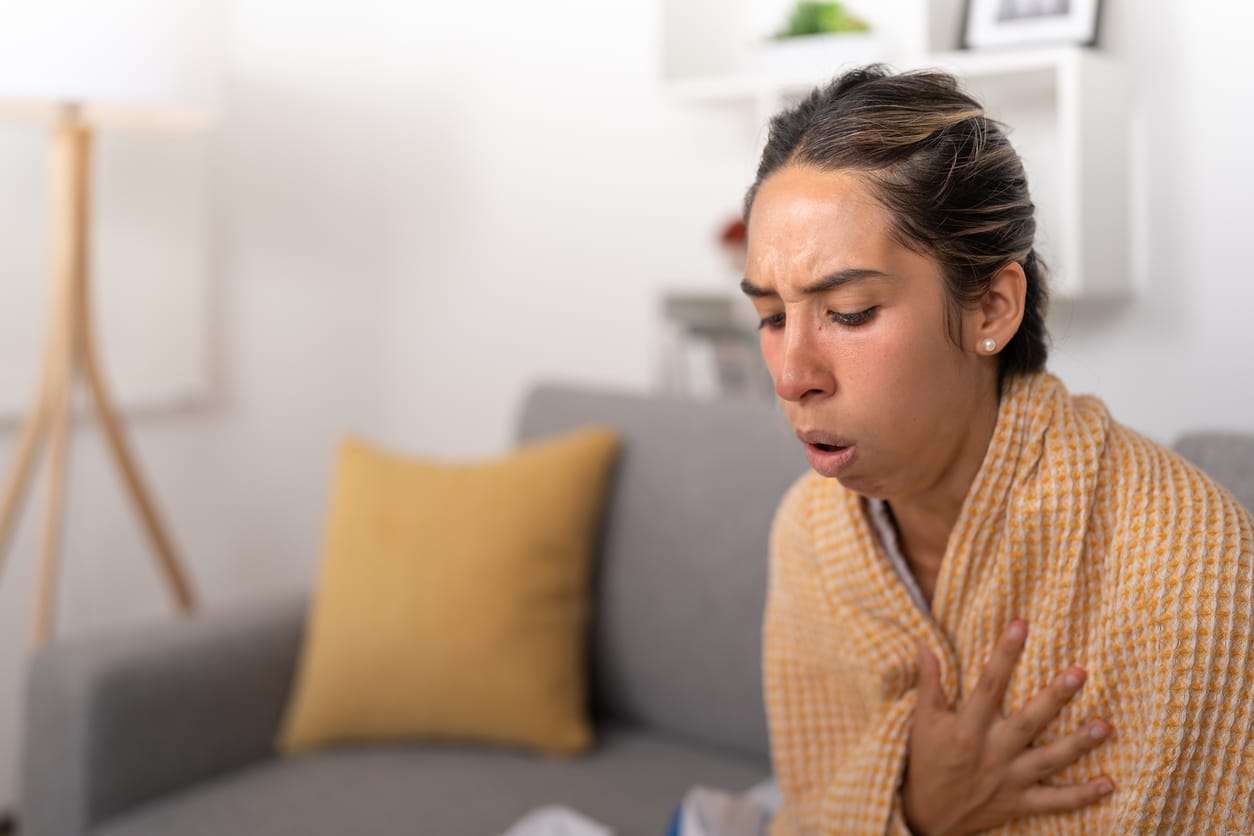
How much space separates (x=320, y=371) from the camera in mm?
3096

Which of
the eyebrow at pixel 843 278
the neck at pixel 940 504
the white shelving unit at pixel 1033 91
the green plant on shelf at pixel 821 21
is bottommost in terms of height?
the neck at pixel 940 504

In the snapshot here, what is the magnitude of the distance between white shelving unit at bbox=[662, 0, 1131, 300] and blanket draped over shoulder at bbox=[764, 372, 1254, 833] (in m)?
0.48

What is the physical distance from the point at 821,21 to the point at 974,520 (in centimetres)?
112

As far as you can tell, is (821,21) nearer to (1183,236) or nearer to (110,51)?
(1183,236)

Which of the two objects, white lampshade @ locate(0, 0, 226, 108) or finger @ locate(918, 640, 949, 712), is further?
white lampshade @ locate(0, 0, 226, 108)

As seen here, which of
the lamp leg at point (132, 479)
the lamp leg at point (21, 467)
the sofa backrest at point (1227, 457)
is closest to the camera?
the sofa backrest at point (1227, 457)

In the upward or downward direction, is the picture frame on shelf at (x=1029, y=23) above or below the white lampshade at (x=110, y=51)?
above

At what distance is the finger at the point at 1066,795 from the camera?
113 cm

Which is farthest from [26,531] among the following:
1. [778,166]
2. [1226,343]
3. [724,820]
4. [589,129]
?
[1226,343]

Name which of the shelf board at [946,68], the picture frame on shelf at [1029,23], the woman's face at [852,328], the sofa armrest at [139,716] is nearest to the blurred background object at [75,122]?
the sofa armrest at [139,716]

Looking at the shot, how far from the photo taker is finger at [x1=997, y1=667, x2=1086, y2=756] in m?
1.14

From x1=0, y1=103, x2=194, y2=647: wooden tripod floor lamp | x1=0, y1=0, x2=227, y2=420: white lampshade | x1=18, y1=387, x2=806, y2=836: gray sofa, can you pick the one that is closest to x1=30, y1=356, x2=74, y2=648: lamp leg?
x1=0, y1=103, x2=194, y2=647: wooden tripod floor lamp

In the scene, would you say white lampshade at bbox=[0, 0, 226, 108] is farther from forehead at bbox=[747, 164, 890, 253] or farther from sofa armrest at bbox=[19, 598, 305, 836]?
forehead at bbox=[747, 164, 890, 253]

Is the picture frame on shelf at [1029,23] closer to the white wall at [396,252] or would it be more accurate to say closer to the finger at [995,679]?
the white wall at [396,252]
